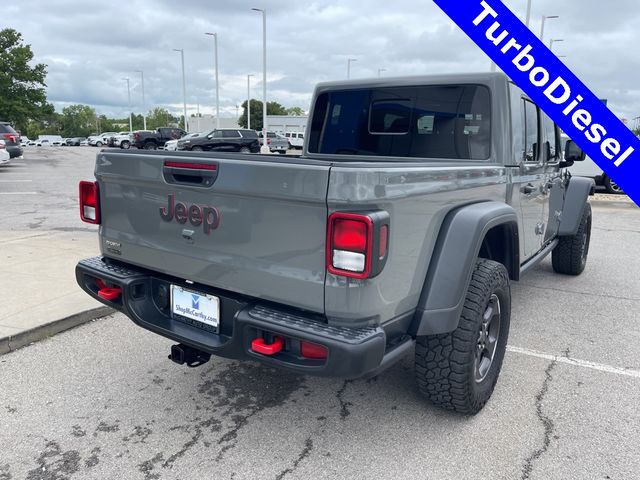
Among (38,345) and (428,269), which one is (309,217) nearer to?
(428,269)

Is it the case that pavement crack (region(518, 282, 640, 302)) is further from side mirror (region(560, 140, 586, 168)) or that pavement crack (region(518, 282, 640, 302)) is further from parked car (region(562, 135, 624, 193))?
parked car (region(562, 135, 624, 193))

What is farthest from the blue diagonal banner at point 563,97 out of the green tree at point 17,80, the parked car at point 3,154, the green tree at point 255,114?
the green tree at point 255,114

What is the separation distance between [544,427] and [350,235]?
69.4 inches

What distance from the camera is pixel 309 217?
226cm

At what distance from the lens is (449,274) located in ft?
8.65

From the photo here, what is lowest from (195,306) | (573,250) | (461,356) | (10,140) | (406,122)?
(573,250)

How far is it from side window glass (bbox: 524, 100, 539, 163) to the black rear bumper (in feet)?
8.40

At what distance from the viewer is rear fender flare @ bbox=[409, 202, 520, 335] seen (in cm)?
262

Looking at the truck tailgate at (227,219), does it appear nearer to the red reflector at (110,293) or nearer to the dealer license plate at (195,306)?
the dealer license plate at (195,306)

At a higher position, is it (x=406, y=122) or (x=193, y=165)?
(x=406, y=122)

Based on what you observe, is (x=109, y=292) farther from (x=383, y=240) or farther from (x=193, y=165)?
(x=383, y=240)

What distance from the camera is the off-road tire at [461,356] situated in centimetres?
278

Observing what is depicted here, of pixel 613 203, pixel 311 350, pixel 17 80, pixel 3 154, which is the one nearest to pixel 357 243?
pixel 311 350

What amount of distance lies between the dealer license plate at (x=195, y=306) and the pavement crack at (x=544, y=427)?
171 centimetres
